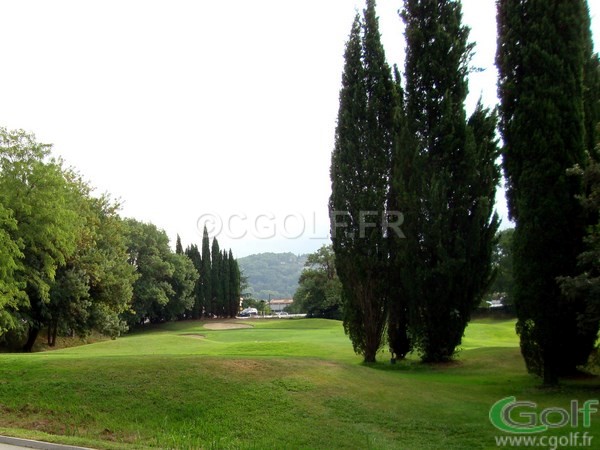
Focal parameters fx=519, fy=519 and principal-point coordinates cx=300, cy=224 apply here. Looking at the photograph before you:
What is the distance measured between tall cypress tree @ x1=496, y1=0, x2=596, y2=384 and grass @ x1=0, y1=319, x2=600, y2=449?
1618mm

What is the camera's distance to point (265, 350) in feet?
89.8

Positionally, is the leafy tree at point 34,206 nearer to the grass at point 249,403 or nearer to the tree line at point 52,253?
the tree line at point 52,253

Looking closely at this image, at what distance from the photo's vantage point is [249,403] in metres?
12.1

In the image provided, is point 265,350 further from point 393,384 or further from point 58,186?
point 58,186

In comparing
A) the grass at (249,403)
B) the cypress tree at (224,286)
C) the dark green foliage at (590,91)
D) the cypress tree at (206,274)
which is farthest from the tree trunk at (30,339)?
the cypress tree at (224,286)

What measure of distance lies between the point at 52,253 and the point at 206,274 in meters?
48.3

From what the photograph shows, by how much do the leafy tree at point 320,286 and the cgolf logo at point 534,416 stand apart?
55423 millimetres

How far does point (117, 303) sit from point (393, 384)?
103 feet

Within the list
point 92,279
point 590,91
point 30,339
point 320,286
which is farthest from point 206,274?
point 590,91

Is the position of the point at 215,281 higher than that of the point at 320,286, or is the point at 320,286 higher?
the point at 215,281

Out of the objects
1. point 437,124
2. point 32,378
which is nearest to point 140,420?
point 32,378

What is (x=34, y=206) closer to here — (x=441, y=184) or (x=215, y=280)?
(x=441, y=184)

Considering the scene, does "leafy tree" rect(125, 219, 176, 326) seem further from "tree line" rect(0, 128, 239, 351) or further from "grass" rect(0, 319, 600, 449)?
"grass" rect(0, 319, 600, 449)

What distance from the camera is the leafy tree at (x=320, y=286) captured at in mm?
69500
